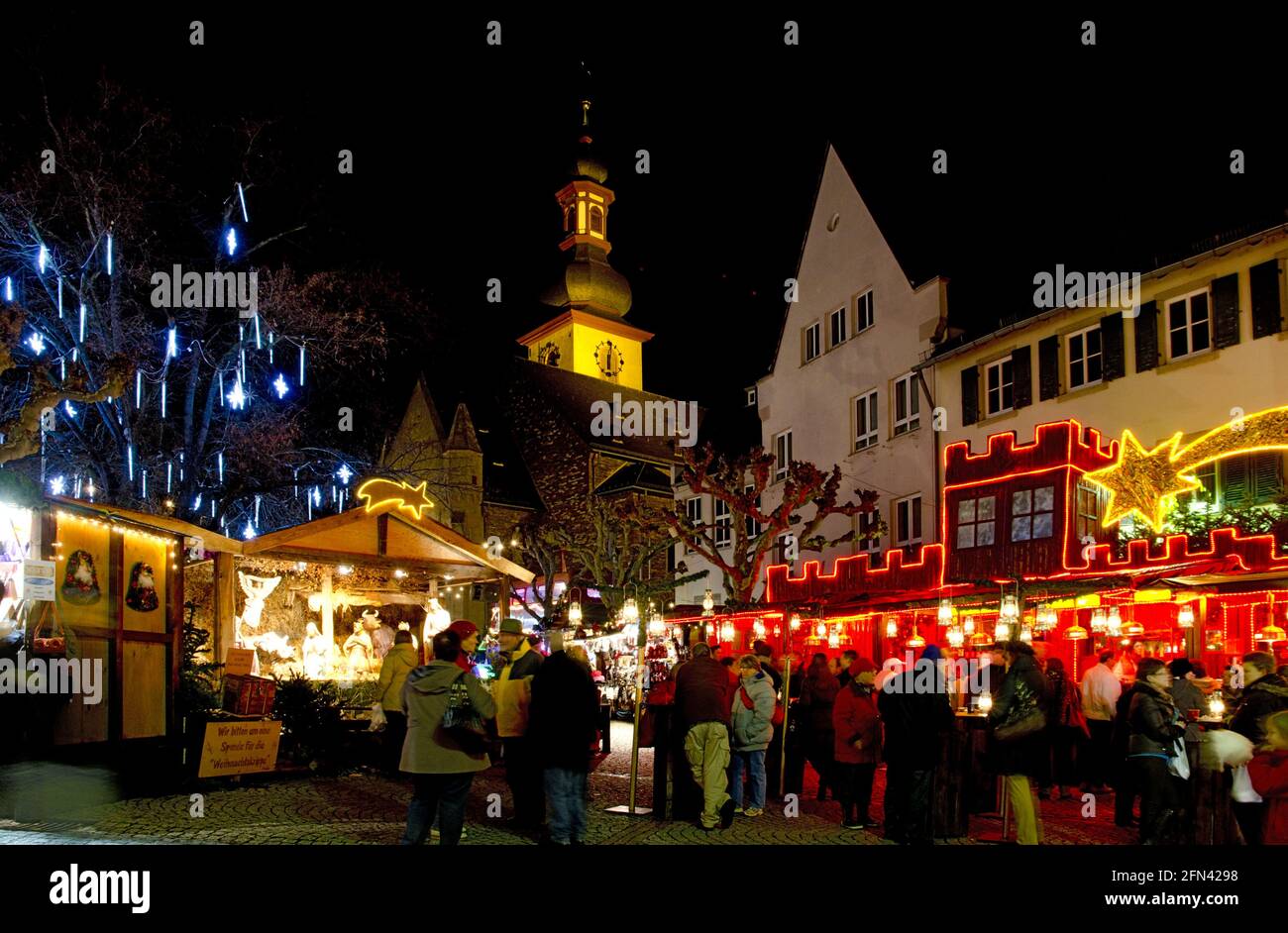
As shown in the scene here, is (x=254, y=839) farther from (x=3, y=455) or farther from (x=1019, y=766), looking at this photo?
(x=1019, y=766)

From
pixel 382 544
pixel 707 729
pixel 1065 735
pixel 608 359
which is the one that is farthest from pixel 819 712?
pixel 608 359

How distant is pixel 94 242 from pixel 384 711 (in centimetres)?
1147

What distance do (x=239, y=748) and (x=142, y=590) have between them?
2219mm

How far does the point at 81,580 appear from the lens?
11742 mm

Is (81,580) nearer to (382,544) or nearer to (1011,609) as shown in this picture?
(382,544)

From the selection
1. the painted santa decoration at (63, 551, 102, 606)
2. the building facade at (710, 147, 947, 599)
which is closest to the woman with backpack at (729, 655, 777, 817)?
the painted santa decoration at (63, 551, 102, 606)

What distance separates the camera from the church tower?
212 feet

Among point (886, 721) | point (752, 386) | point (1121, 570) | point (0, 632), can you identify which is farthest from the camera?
point (752, 386)

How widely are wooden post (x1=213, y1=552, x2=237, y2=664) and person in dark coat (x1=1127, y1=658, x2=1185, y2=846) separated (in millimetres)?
11012

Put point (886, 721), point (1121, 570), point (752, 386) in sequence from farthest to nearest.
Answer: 1. point (752, 386)
2. point (1121, 570)
3. point (886, 721)

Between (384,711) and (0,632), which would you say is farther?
(384,711)

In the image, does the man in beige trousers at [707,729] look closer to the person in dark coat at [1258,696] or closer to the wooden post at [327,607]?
the person in dark coat at [1258,696]
